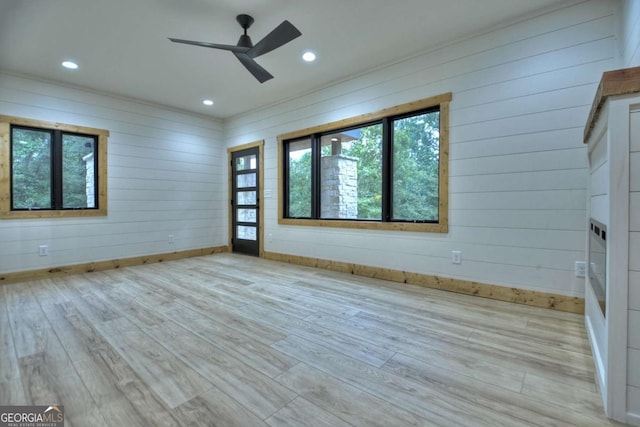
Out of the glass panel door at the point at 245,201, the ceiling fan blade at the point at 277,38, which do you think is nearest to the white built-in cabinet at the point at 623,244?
the ceiling fan blade at the point at 277,38

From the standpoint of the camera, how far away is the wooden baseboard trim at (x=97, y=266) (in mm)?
3764

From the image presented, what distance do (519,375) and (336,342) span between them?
1.11 metres

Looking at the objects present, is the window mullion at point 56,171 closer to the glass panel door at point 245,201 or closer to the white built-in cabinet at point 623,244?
the glass panel door at point 245,201

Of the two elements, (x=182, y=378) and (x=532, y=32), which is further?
(x=532, y=32)

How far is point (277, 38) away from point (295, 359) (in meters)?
2.67

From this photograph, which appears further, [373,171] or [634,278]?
[373,171]

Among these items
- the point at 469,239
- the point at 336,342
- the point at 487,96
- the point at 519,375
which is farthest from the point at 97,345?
the point at 487,96

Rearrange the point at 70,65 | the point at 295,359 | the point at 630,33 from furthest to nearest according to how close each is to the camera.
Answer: the point at 70,65 → the point at 630,33 → the point at 295,359

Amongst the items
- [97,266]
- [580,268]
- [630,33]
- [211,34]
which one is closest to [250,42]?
[211,34]

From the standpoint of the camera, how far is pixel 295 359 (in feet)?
6.03

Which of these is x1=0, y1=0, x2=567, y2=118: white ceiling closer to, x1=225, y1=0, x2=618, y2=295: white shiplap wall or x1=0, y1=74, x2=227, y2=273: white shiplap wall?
x1=225, y1=0, x2=618, y2=295: white shiplap wall

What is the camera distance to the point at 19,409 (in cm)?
139

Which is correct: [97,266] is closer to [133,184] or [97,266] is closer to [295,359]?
[133,184]

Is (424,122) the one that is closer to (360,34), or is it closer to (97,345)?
(360,34)
